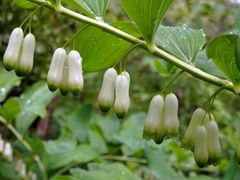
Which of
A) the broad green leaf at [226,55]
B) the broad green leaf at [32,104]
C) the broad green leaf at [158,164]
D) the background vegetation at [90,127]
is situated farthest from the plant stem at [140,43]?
the broad green leaf at [32,104]

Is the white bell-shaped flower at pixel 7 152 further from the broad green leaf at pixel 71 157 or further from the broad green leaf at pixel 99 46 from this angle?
the broad green leaf at pixel 99 46

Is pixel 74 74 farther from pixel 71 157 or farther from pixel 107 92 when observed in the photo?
pixel 71 157

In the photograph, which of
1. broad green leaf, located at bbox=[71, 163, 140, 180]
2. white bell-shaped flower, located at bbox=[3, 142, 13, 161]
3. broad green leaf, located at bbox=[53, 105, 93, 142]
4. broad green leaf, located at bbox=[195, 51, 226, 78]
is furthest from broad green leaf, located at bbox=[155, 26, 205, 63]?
broad green leaf, located at bbox=[53, 105, 93, 142]

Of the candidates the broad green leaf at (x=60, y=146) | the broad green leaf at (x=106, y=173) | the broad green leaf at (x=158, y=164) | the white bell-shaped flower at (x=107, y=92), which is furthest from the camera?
the broad green leaf at (x=60, y=146)

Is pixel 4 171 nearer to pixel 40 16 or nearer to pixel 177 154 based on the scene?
pixel 177 154

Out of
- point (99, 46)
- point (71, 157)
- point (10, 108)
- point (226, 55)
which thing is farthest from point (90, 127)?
point (226, 55)

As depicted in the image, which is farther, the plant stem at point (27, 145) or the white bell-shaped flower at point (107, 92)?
the plant stem at point (27, 145)

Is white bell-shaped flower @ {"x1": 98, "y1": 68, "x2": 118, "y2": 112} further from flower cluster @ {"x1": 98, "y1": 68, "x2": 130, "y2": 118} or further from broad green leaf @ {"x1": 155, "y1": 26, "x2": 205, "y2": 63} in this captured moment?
broad green leaf @ {"x1": 155, "y1": 26, "x2": 205, "y2": 63}
